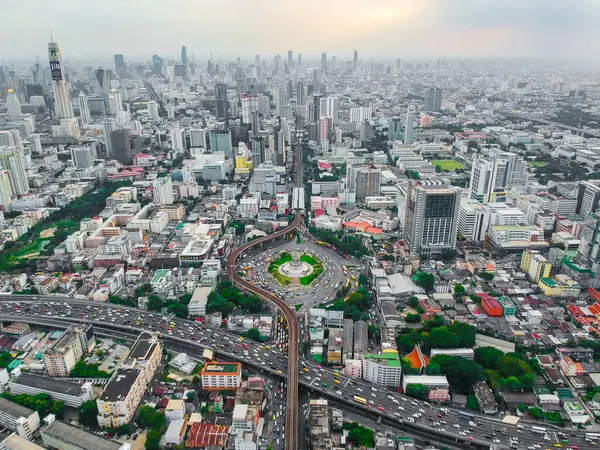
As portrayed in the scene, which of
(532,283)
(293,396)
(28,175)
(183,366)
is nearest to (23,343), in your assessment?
(183,366)

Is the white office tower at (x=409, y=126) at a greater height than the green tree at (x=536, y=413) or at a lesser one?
greater

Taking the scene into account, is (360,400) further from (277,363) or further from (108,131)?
(108,131)

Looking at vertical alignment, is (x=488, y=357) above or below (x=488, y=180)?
below

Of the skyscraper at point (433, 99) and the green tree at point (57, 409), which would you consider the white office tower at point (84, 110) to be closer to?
the skyscraper at point (433, 99)

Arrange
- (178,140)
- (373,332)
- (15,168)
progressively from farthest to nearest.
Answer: (178,140) < (15,168) < (373,332)

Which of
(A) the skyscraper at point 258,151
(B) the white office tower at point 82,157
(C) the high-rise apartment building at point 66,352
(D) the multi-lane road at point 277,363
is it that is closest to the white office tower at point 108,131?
(B) the white office tower at point 82,157

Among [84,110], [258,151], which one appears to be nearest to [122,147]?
[258,151]
